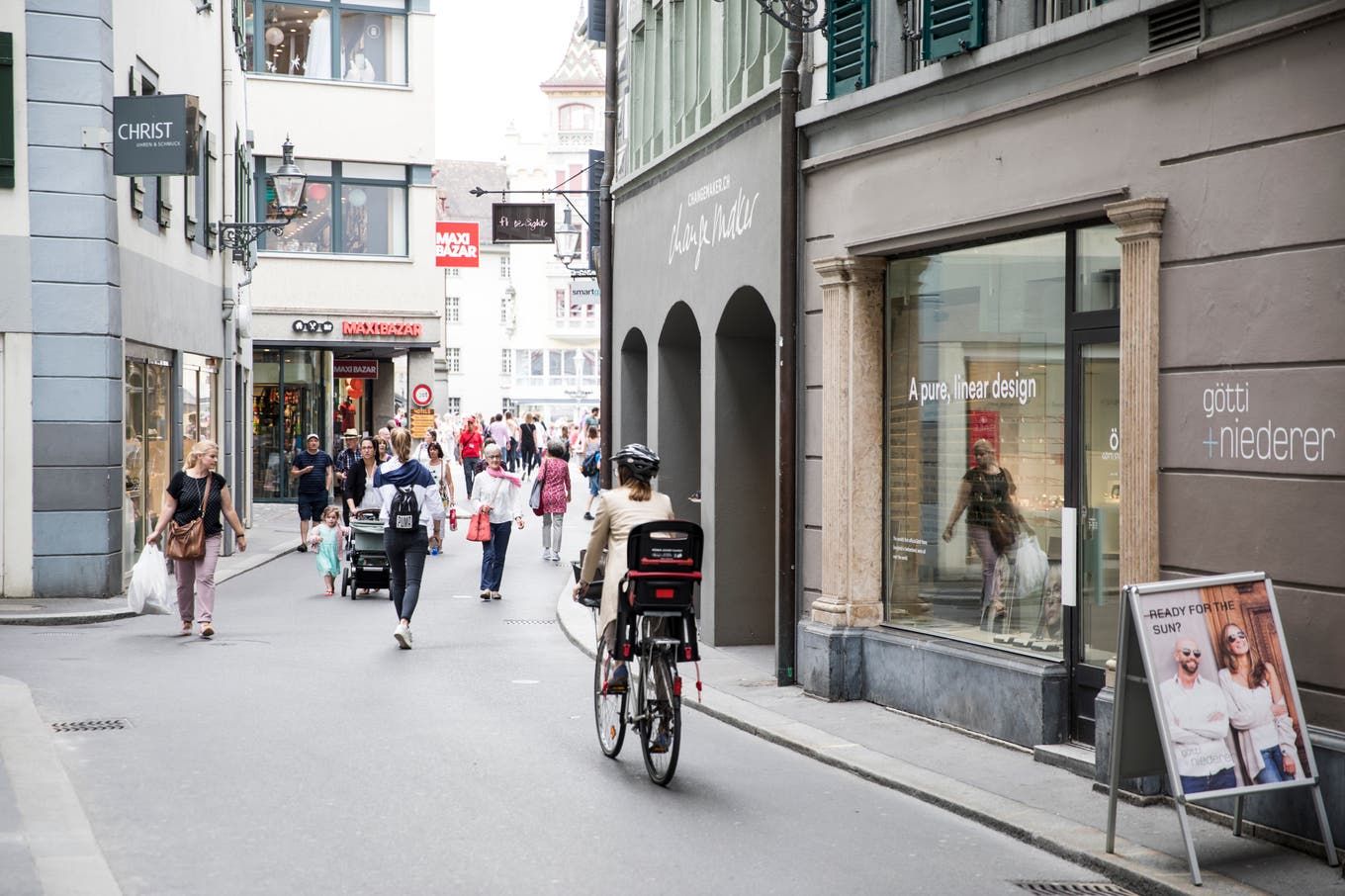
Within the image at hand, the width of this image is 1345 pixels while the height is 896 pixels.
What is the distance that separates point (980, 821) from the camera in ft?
26.1

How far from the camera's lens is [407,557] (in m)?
14.9

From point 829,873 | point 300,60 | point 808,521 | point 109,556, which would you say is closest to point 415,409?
point 300,60

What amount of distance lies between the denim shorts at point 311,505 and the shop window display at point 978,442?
1518 cm

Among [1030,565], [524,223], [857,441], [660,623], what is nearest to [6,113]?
[857,441]

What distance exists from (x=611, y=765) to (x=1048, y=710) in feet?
8.23

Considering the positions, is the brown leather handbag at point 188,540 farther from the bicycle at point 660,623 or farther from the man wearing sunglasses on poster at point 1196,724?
the man wearing sunglasses on poster at point 1196,724

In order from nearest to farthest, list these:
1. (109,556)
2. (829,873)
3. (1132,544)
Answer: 1. (829,873)
2. (1132,544)
3. (109,556)

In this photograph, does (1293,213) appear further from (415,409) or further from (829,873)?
(415,409)

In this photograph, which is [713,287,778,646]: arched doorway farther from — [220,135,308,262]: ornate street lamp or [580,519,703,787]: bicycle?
[220,135,308,262]: ornate street lamp

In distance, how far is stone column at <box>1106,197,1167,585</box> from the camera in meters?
8.37

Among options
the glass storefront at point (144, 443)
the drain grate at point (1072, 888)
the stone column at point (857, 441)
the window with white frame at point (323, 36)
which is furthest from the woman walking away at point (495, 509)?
the window with white frame at point (323, 36)

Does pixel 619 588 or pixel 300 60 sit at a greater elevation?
pixel 300 60

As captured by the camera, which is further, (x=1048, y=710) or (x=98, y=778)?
(x=1048, y=710)

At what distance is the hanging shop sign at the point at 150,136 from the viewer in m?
17.5
